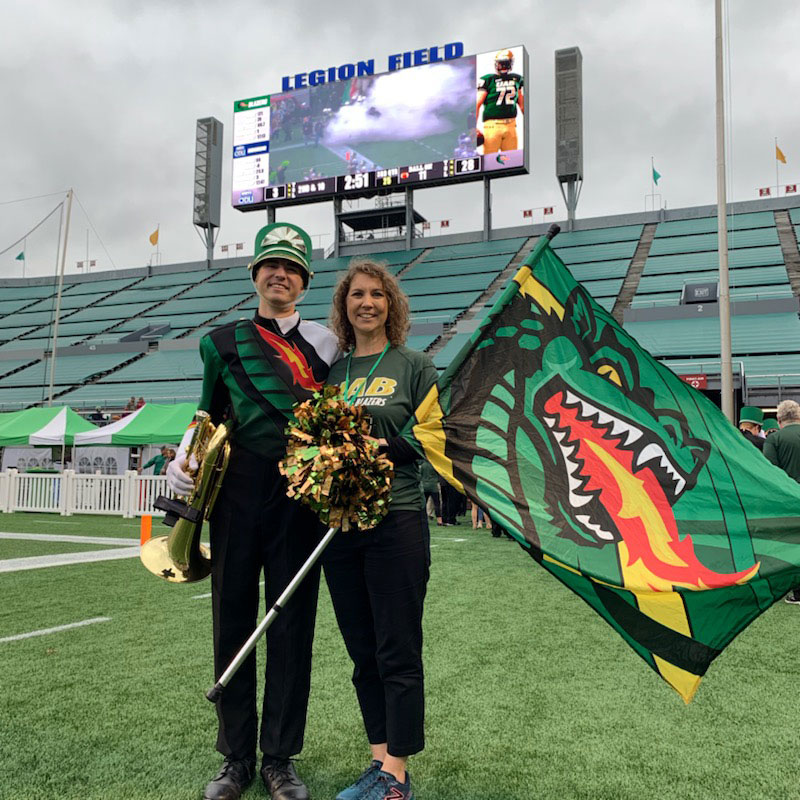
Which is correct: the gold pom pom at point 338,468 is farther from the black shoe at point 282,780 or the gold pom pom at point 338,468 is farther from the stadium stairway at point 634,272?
the stadium stairway at point 634,272

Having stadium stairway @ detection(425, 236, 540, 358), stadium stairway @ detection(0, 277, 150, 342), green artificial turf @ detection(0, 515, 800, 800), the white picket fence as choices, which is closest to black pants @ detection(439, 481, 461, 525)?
the white picket fence

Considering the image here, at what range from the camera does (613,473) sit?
278cm

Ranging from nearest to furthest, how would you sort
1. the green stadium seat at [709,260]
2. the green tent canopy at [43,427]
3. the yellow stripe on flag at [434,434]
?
the yellow stripe on flag at [434,434], the green tent canopy at [43,427], the green stadium seat at [709,260]

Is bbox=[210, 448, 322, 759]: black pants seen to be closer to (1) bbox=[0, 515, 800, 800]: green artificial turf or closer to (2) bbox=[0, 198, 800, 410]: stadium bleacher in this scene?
(1) bbox=[0, 515, 800, 800]: green artificial turf

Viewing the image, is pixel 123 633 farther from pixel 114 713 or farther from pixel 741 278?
pixel 741 278

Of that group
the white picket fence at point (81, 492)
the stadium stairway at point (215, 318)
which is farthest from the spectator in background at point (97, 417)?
the white picket fence at point (81, 492)

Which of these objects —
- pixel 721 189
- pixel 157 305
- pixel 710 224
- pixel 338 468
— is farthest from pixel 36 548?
pixel 157 305

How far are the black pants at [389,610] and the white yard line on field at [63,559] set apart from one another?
5952 millimetres

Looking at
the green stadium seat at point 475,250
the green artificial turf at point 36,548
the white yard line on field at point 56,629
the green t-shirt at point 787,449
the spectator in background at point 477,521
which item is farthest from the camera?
the green stadium seat at point 475,250

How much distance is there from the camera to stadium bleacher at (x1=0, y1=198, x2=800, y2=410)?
24.0 m

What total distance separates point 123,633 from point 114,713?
161 cm

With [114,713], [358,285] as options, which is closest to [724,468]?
[358,285]

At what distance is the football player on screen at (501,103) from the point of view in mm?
30234

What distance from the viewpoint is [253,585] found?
272 cm
